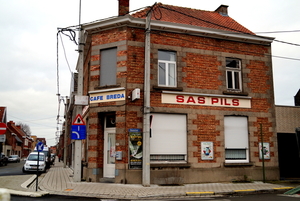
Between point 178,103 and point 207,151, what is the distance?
2.70m

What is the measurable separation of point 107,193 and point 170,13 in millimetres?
10402

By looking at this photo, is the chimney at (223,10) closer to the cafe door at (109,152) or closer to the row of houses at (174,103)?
the row of houses at (174,103)

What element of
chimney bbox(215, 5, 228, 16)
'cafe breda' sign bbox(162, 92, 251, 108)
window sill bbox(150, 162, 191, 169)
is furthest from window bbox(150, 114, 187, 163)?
chimney bbox(215, 5, 228, 16)

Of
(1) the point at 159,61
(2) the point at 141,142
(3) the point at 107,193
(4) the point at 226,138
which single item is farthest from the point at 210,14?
(3) the point at 107,193

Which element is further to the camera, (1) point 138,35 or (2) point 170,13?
(2) point 170,13

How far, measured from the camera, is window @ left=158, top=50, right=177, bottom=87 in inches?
569

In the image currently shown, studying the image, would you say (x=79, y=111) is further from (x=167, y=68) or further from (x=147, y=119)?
(x=167, y=68)

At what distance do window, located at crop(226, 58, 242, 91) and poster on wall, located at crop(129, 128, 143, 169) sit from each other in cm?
573

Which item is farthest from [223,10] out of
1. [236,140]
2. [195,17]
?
[236,140]

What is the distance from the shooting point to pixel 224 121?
49.3ft

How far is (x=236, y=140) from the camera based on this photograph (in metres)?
15.1

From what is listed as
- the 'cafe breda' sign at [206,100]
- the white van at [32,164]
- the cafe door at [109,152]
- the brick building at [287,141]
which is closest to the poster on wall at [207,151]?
the 'cafe breda' sign at [206,100]

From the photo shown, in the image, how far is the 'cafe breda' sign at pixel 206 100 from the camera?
14170 mm

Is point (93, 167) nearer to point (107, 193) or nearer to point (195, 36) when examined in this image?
point (107, 193)
